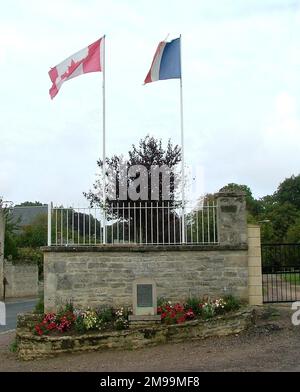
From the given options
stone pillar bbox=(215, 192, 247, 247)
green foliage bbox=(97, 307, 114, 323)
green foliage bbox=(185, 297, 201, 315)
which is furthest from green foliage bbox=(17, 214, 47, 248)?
green foliage bbox=(185, 297, 201, 315)

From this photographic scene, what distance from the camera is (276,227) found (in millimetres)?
53531

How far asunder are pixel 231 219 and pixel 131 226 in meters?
2.31

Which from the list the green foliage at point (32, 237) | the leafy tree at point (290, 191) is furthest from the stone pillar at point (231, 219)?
the leafy tree at point (290, 191)

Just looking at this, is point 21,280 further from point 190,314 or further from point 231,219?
point 190,314

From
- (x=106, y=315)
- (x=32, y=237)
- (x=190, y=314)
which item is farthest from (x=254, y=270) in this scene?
(x=32, y=237)

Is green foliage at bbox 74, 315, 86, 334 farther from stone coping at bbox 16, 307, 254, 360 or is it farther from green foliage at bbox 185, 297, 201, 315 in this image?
green foliage at bbox 185, 297, 201, 315

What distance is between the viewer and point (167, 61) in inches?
580

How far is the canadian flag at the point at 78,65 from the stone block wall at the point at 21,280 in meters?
24.3

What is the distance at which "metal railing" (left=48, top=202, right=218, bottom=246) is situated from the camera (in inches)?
534

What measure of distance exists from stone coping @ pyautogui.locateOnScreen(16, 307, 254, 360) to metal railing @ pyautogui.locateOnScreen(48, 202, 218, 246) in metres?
2.11

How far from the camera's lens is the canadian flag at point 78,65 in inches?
577

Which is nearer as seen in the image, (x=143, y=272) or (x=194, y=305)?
(x=194, y=305)

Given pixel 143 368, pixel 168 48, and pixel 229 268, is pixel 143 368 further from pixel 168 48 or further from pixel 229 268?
pixel 168 48
